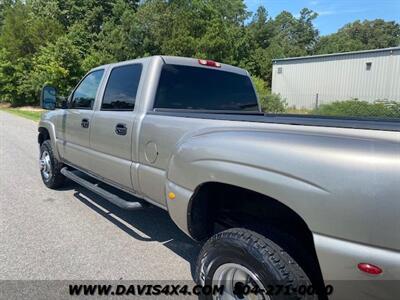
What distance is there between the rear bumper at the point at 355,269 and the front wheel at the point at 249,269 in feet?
0.73

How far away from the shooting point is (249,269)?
242 centimetres

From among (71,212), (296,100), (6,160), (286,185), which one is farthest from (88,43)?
(286,185)

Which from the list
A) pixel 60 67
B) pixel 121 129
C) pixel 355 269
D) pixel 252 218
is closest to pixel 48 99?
pixel 121 129

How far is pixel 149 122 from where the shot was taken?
359 centimetres

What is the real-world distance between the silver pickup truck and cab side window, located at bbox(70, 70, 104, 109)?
35cm

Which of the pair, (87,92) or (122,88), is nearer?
(122,88)

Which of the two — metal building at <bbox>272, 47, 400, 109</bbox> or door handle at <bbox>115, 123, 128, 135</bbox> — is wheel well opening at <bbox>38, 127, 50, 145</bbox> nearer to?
door handle at <bbox>115, 123, 128, 135</bbox>

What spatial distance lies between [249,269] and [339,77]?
95.8 feet

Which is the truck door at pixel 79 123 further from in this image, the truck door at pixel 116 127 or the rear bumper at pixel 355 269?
the rear bumper at pixel 355 269

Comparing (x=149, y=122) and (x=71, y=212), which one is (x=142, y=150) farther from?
(x=71, y=212)

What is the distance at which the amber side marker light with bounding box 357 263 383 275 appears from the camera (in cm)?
184

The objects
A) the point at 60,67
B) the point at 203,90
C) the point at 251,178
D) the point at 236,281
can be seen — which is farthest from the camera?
the point at 60,67

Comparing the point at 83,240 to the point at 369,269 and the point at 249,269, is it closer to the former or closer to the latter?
the point at 249,269

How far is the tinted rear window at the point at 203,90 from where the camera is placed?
3975 millimetres
